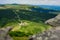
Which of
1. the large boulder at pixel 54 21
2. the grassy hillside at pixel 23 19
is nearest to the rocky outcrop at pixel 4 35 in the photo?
the grassy hillside at pixel 23 19

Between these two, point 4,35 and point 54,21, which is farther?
point 54,21

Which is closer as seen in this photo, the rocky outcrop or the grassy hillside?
the rocky outcrop

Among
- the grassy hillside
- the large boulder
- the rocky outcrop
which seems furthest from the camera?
the large boulder

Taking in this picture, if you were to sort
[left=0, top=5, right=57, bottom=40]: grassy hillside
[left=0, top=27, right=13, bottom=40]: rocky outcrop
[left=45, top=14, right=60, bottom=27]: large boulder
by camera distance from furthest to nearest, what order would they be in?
1. [left=45, top=14, right=60, bottom=27]: large boulder
2. [left=0, top=5, right=57, bottom=40]: grassy hillside
3. [left=0, top=27, right=13, bottom=40]: rocky outcrop

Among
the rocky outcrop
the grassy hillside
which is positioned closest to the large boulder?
the grassy hillside

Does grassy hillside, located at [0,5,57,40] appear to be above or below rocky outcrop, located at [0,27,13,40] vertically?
above

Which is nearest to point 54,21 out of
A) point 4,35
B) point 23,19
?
point 23,19

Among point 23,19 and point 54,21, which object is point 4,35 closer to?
point 23,19

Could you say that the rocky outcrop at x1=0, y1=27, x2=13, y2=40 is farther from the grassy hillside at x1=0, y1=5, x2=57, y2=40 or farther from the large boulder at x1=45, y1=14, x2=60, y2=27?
the large boulder at x1=45, y1=14, x2=60, y2=27

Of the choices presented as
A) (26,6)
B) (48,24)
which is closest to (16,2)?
(26,6)
